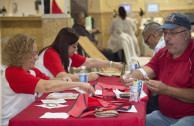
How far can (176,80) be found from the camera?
8.48 feet

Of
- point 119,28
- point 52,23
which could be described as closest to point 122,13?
point 119,28

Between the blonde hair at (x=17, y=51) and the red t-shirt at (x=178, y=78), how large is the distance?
116 centimetres

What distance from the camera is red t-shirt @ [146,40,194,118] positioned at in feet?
8.31

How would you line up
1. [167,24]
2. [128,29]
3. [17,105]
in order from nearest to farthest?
[17,105] < [167,24] < [128,29]

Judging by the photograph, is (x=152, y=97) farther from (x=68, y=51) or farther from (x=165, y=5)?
(x=165, y=5)

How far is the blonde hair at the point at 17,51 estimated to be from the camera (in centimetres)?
256

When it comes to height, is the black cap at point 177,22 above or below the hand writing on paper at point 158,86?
above

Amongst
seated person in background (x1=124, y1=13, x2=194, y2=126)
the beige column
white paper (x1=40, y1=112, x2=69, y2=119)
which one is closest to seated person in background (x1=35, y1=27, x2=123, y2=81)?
seated person in background (x1=124, y1=13, x2=194, y2=126)

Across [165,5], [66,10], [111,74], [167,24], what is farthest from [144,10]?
[167,24]

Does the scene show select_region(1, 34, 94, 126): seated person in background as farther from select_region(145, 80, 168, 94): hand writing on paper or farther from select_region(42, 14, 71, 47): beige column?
select_region(42, 14, 71, 47): beige column

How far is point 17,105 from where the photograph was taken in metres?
2.54

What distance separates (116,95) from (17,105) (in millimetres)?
795

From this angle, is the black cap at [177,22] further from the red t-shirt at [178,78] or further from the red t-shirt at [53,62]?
the red t-shirt at [53,62]

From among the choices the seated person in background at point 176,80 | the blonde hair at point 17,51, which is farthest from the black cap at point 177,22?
the blonde hair at point 17,51
